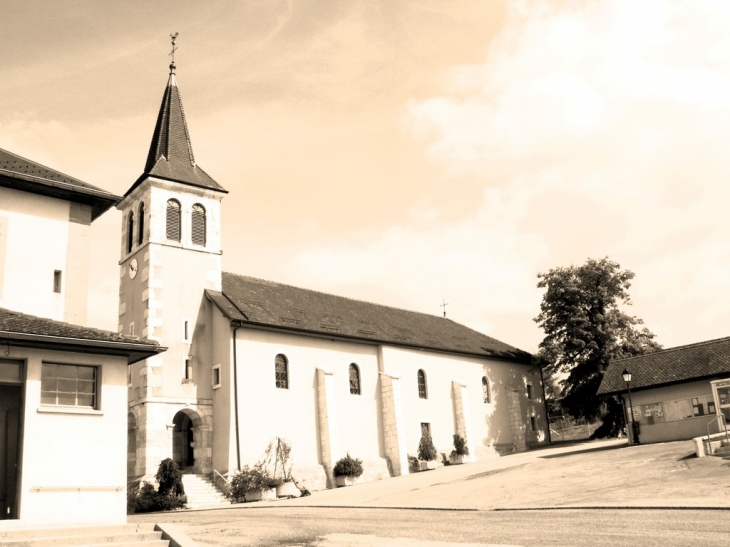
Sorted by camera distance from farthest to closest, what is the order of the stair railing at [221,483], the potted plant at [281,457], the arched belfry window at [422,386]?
the arched belfry window at [422,386] < the potted plant at [281,457] < the stair railing at [221,483]

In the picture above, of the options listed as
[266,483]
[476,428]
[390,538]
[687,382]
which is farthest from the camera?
[476,428]

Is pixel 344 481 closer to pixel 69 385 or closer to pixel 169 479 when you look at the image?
pixel 169 479

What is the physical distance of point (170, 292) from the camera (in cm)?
3234

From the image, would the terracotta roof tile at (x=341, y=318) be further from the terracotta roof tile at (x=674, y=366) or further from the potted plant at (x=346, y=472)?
the terracotta roof tile at (x=674, y=366)

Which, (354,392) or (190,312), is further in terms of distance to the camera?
(354,392)

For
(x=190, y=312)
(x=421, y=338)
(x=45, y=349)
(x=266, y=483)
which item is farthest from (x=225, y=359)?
(x=45, y=349)

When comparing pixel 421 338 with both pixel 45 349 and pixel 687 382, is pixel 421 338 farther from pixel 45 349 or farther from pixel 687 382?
pixel 45 349

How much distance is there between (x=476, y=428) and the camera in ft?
137

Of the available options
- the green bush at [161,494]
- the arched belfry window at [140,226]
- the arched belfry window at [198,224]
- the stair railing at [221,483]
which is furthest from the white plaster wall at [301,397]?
the arched belfry window at [140,226]

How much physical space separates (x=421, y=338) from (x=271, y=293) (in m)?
10.2

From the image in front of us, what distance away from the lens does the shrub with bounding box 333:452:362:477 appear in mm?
32312

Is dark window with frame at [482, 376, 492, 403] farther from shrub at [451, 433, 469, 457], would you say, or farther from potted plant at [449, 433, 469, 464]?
potted plant at [449, 433, 469, 464]

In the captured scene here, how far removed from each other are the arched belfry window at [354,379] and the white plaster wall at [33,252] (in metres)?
19.8

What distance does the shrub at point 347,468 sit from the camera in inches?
1272
